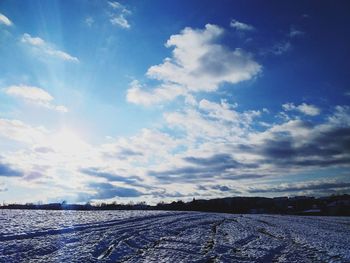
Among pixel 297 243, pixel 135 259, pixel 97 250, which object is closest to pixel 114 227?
pixel 97 250

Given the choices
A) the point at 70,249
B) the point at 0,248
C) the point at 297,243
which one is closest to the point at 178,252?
the point at 70,249

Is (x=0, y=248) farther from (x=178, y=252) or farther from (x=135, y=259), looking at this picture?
(x=178, y=252)

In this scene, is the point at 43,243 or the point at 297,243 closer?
the point at 43,243

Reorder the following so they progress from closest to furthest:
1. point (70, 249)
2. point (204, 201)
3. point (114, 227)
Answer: point (70, 249) < point (114, 227) < point (204, 201)

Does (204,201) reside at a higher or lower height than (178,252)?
higher

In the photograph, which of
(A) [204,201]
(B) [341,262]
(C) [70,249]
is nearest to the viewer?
(C) [70,249]

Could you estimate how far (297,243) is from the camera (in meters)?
6.62

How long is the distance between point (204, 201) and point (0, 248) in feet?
97.7

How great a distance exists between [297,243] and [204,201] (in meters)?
27.1

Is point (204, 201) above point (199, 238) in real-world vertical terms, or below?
above

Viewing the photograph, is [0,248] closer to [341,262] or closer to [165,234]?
[165,234]

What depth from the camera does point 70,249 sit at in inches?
187

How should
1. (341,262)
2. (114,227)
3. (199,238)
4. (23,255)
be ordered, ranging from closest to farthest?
(23,255) → (341,262) → (199,238) → (114,227)

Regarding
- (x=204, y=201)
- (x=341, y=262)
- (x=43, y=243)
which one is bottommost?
(x=341, y=262)
